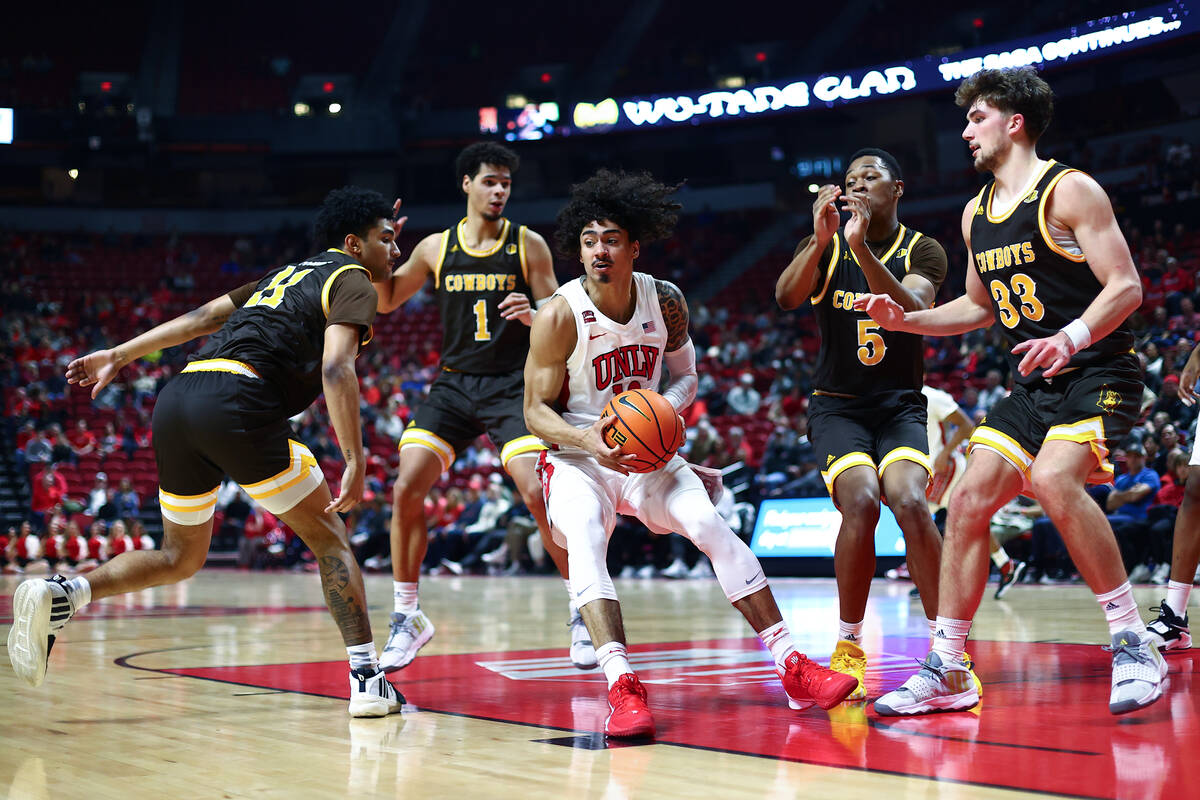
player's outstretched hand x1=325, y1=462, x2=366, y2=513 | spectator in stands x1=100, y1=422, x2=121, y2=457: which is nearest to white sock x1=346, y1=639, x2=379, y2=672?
player's outstretched hand x1=325, y1=462, x2=366, y2=513

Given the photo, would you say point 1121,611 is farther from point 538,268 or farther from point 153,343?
point 153,343

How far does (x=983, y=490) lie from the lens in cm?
425

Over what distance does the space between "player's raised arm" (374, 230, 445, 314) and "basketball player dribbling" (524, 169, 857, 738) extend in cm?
164

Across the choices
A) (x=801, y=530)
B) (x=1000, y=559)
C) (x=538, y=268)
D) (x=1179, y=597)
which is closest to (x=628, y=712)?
(x=538, y=268)

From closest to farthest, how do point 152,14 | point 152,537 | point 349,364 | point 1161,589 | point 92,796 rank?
point 92,796, point 349,364, point 1161,589, point 152,537, point 152,14

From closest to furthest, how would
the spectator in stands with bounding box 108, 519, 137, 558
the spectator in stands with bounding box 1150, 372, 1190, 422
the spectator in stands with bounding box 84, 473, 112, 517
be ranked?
the spectator in stands with bounding box 1150, 372, 1190, 422 → the spectator in stands with bounding box 108, 519, 137, 558 → the spectator in stands with bounding box 84, 473, 112, 517

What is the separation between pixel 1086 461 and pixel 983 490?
1.18 ft

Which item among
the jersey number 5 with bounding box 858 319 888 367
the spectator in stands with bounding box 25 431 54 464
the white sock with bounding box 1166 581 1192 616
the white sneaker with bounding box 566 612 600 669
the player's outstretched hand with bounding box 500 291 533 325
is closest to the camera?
the jersey number 5 with bounding box 858 319 888 367

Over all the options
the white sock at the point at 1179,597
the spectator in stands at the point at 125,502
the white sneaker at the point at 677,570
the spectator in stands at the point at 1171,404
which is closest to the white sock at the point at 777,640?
the white sock at the point at 1179,597

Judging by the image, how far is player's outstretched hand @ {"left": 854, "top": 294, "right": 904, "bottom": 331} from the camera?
443 centimetres

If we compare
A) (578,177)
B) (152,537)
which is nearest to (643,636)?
(152,537)

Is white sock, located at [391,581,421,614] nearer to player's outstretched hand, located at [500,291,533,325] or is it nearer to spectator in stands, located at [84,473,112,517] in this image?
player's outstretched hand, located at [500,291,533,325]

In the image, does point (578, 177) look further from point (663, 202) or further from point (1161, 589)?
point (663, 202)

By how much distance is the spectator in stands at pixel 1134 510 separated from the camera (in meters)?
10.8
